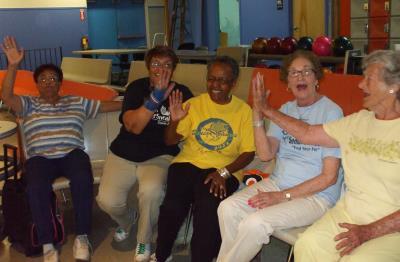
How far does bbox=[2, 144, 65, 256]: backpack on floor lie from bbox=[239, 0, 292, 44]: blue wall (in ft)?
24.0

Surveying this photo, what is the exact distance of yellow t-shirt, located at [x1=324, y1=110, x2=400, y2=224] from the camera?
1835 millimetres

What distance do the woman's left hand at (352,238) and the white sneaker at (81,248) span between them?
1.48 m

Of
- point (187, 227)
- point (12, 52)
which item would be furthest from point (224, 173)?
point (12, 52)

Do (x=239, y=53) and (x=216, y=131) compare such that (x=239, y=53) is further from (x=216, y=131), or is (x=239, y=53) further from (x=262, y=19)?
(x=216, y=131)

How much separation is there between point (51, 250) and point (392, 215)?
5.86 feet

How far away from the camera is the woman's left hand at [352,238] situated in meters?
1.78

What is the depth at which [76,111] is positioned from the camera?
2.98 m

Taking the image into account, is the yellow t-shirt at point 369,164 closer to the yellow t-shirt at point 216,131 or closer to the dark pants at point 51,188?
the yellow t-shirt at point 216,131

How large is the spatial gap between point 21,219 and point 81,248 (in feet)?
1.23

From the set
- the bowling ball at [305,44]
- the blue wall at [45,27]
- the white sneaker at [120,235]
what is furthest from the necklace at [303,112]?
the blue wall at [45,27]

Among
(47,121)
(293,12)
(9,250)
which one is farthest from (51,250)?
(293,12)

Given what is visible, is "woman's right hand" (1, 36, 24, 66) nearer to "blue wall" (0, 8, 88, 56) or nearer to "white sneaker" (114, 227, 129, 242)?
"white sneaker" (114, 227, 129, 242)

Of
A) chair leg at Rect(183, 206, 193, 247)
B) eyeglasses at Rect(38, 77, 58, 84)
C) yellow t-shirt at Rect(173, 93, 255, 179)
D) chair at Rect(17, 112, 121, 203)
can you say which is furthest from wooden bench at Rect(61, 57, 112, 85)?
yellow t-shirt at Rect(173, 93, 255, 179)

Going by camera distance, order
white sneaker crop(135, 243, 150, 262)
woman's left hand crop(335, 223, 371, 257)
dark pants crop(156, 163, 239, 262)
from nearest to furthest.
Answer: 1. woman's left hand crop(335, 223, 371, 257)
2. dark pants crop(156, 163, 239, 262)
3. white sneaker crop(135, 243, 150, 262)
